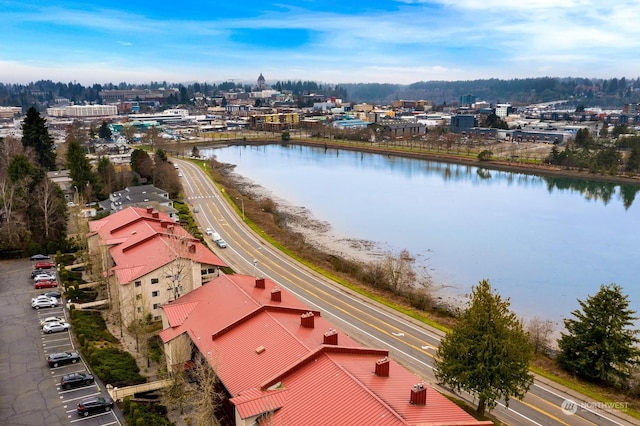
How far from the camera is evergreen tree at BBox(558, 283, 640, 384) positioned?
1028 cm

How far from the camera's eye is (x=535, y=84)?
17625 cm

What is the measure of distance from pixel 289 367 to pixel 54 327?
757 cm

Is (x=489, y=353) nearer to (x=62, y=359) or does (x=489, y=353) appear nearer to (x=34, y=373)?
(x=62, y=359)

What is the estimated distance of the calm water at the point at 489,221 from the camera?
62.4 ft

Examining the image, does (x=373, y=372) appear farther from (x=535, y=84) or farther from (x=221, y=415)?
(x=535, y=84)

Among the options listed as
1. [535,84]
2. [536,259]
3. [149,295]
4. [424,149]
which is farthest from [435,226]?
[535,84]

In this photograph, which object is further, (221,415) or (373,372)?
(221,415)

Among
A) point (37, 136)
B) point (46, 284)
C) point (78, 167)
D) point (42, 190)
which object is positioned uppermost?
point (37, 136)

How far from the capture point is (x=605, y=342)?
10.4m

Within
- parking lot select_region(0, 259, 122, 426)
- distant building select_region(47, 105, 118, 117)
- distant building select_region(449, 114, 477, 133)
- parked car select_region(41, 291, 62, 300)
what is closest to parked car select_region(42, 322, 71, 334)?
parking lot select_region(0, 259, 122, 426)

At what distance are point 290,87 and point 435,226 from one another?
174172 mm

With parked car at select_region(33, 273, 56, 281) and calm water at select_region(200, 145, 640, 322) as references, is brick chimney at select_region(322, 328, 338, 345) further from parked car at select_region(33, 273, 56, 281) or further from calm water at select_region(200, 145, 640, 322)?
parked car at select_region(33, 273, 56, 281)

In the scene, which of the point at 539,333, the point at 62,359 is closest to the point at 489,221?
the point at 539,333
